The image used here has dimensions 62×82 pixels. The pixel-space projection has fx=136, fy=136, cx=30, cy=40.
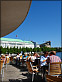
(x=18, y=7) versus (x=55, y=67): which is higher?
(x=18, y=7)

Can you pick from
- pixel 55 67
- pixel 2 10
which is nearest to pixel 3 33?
pixel 2 10

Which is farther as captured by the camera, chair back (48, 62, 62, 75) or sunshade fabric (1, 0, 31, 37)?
chair back (48, 62, 62, 75)

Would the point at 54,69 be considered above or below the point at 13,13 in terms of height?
below

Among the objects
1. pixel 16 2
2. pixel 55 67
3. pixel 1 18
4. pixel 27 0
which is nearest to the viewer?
pixel 27 0

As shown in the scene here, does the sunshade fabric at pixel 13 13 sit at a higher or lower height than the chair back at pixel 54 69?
higher

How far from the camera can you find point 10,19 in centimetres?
225

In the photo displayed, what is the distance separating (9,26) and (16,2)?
871 mm

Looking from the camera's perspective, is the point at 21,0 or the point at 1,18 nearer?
the point at 21,0

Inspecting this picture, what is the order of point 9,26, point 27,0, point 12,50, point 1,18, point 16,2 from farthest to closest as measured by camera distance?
point 12,50
point 9,26
point 1,18
point 16,2
point 27,0

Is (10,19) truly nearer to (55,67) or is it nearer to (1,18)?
(1,18)

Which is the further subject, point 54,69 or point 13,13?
point 54,69

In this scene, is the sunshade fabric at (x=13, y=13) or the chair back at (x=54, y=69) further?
the chair back at (x=54, y=69)

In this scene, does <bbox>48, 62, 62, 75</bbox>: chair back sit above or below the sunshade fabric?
below

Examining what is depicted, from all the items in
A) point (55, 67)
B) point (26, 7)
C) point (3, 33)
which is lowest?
point (55, 67)
